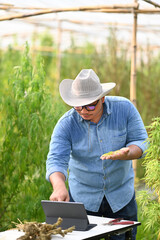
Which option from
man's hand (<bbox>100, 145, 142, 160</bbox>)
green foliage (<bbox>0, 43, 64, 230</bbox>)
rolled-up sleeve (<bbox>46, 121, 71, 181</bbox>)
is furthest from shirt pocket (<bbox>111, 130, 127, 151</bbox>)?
green foliage (<bbox>0, 43, 64, 230</bbox>)

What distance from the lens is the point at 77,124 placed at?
135 inches

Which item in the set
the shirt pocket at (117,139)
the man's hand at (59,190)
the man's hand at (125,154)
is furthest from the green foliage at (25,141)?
the man's hand at (125,154)

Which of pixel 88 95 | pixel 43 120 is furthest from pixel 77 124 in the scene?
pixel 43 120

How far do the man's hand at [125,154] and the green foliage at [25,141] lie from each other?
158 centimetres

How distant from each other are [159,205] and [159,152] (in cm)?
38

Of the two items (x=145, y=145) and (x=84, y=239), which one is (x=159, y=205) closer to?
(x=145, y=145)

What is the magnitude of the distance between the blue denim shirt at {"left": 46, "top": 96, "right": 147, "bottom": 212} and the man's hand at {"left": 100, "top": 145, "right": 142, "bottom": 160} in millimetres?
153

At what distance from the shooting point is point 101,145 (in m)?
3.37

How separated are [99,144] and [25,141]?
1363mm

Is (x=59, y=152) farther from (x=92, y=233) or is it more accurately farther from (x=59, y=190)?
(x=92, y=233)

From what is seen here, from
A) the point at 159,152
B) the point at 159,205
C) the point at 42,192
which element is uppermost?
the point at 159,152

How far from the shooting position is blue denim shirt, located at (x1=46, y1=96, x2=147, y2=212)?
338 cm

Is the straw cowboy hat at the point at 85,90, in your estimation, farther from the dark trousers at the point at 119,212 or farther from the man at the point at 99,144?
the dark trousers at the point at 119,212

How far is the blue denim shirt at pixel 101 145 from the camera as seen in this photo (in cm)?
338
